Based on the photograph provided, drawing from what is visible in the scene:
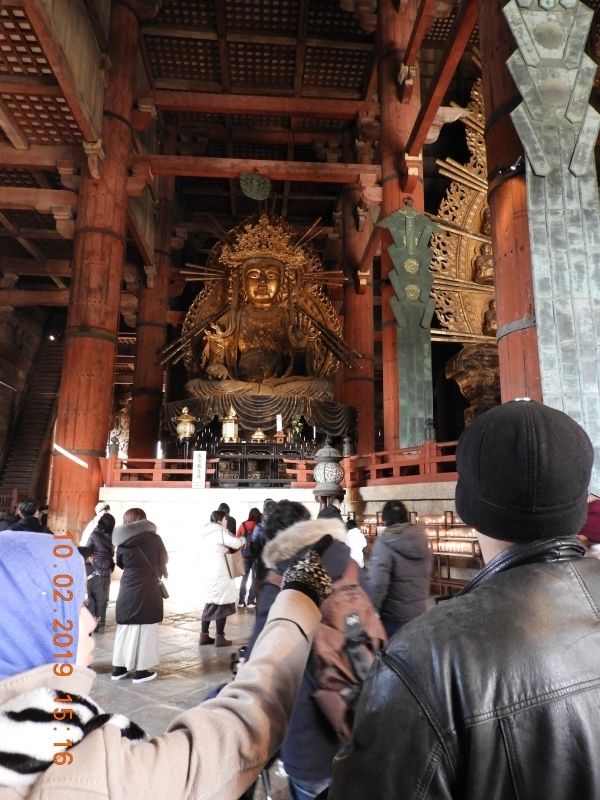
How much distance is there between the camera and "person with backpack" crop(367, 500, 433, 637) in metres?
2.22

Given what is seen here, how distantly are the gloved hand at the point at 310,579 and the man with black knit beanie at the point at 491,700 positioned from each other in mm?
460

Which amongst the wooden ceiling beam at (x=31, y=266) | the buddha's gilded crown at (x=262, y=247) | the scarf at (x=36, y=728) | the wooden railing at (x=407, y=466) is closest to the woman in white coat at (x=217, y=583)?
the wooden railing at (x=407, y=466)

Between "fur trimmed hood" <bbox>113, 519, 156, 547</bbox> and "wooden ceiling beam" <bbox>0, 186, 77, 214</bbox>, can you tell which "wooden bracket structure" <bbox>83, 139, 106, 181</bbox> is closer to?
"wooden ceiling beam" <bbox>0, 186, 77, 214</bbox>

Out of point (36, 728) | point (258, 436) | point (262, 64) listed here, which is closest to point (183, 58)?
point (262, 64)

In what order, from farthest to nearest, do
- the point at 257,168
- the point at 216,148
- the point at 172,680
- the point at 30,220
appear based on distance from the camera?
the point at 216,148 < the point at 30,220 < the point at 257,168 < the point at 172,680

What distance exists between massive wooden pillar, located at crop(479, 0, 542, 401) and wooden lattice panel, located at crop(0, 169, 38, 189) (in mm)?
7774

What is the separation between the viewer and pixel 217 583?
408 centimetres

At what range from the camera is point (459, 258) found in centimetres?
956

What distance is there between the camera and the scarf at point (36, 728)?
0.64 metres

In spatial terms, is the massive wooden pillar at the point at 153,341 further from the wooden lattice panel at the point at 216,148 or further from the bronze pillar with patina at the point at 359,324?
the bronze pillar with patina at the point at 359,324

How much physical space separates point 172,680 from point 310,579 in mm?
2647

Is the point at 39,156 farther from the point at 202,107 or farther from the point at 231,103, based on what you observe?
the point at 231,103

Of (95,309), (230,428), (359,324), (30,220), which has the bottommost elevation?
(230,428)

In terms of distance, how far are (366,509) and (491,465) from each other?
654 cm
